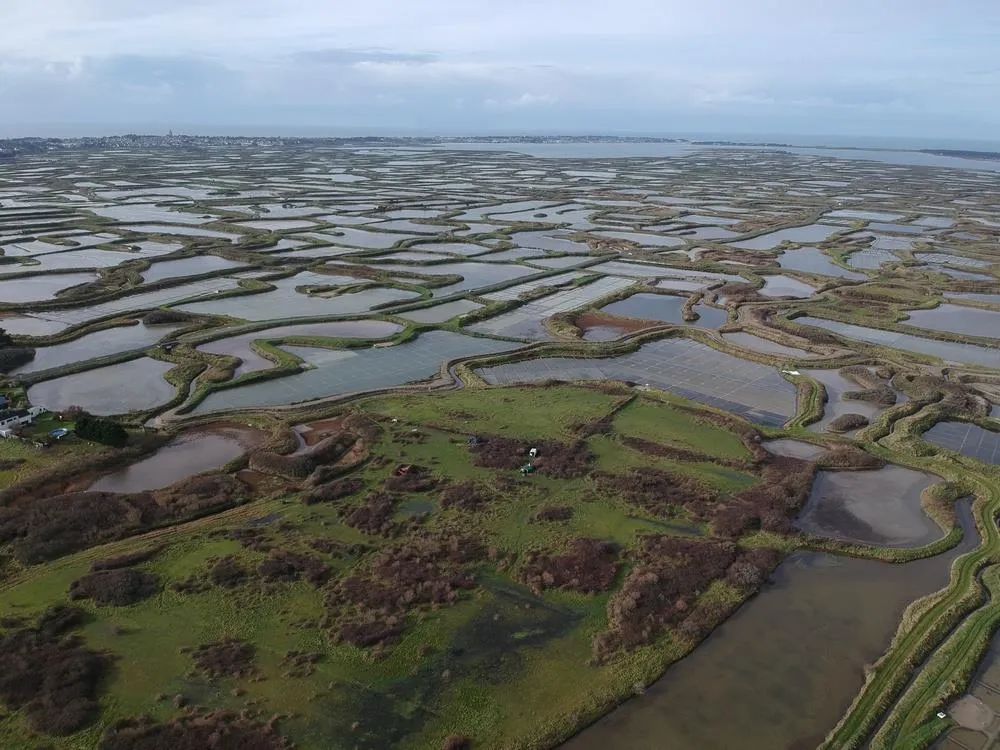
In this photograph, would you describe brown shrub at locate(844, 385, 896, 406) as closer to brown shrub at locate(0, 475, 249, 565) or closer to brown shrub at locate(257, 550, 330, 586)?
brown shrub at locate(257, 550, 330, 586)

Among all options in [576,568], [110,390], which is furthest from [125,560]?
[110,390]

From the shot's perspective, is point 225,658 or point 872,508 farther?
point 872,508

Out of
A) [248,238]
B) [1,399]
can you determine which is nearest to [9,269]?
[248,238]

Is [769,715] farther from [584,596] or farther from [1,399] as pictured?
[1,399]

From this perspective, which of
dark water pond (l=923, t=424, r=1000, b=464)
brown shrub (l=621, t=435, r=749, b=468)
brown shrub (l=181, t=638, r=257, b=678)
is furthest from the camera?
dark water pond (l=923, t=424, r=1000, b=464)

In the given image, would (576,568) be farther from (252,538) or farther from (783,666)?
(252,538)

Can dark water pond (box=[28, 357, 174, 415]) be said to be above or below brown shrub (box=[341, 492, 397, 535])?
above

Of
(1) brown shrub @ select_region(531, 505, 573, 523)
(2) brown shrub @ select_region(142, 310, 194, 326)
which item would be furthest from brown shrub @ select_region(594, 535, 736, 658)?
(2) brown shrub @ select_region(142, 310, 194, 326)
